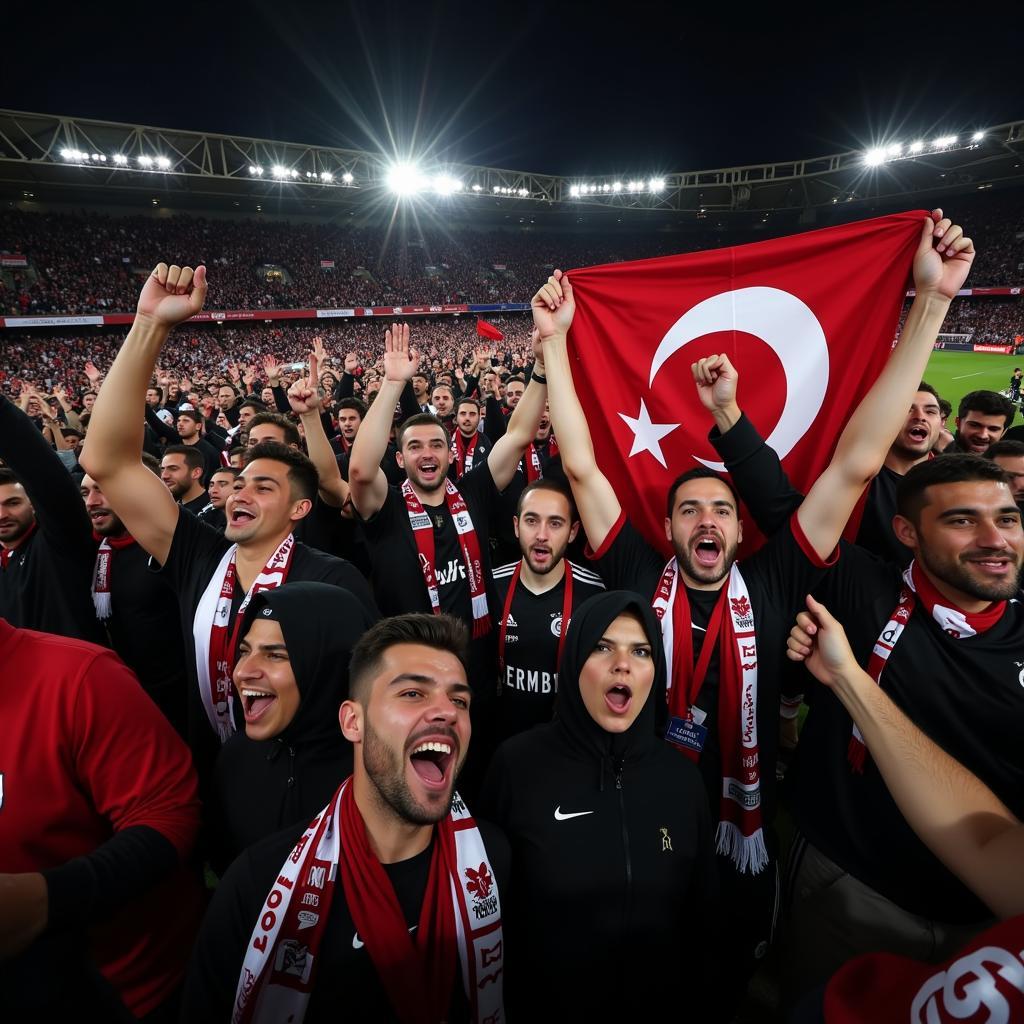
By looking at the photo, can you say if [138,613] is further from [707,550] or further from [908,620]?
[908,620]

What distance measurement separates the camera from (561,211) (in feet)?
129

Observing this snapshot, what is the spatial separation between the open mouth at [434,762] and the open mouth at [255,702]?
0.58 m

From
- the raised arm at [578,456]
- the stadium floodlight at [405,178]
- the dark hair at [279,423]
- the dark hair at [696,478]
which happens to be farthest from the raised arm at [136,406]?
the stadium floodlight at [405,178]

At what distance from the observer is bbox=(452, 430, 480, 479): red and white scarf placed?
678 cm

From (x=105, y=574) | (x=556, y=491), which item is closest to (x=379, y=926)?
(x=556, y=491)

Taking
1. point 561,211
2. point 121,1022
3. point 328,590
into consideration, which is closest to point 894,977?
point 121,1022

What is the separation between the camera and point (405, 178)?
109 ft

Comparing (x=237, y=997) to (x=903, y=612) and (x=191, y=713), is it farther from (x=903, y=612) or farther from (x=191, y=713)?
(x=903, y=612)

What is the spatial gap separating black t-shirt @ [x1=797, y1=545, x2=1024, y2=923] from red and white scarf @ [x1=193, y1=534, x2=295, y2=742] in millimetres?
2510

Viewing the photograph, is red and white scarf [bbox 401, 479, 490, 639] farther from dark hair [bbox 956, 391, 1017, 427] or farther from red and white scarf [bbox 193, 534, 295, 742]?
dark hair [bbox 956, 391, 1017, 427]

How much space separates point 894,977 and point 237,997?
1503mm

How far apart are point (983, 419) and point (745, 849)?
420 cm

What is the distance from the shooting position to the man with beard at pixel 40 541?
2232 millimetres

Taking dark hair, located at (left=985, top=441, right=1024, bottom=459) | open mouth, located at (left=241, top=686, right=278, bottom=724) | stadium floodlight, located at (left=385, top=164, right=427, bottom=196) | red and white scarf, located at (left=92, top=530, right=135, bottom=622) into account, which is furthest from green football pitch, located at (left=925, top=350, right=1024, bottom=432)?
stadium floodlight, located at (left=385, top=164, right=427, bottom=196)
